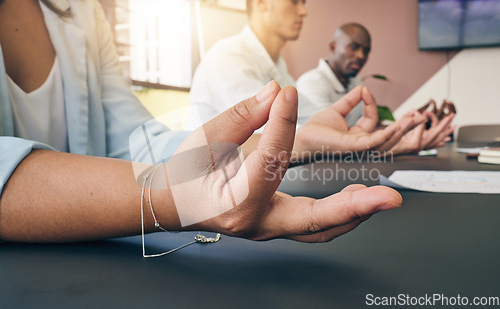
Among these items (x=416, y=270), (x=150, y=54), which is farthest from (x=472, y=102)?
(x=416, y=270)

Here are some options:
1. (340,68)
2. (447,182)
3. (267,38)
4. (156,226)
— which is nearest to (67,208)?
(156,226)

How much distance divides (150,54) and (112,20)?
275 mm

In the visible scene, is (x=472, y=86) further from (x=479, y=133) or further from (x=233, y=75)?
(x=233, y=75)

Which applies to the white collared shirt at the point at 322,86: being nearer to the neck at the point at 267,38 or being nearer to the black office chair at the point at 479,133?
the neck at the point at 267,38

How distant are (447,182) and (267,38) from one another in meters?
1.17

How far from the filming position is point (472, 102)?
2855 mm

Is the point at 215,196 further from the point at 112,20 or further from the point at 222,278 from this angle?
the point at 112,20

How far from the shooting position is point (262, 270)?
0.25 meters

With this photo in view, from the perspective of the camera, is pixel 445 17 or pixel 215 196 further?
pixel 445 17

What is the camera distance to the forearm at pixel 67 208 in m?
0.30

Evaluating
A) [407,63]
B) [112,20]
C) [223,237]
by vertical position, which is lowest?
[223,237]

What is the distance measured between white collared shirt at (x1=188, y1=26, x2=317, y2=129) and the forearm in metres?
0.85

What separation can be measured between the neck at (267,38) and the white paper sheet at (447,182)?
1044 millimetres

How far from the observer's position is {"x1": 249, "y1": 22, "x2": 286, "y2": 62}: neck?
5.24ft
